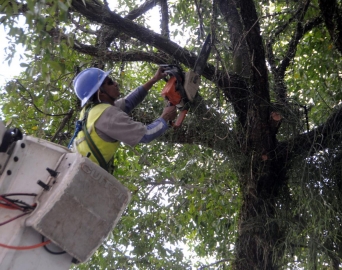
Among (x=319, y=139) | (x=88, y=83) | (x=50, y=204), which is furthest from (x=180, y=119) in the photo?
(x=50, y=204)

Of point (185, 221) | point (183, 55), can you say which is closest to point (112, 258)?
point (185, 221)

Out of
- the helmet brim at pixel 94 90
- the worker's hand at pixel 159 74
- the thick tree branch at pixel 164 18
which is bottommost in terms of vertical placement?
the helmet brim at pixel 94 90

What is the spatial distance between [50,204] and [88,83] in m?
1.07

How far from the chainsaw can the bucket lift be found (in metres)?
0.94

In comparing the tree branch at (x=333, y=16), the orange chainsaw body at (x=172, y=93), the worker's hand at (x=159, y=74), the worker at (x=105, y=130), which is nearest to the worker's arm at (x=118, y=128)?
the worker at (x=105, y=130)

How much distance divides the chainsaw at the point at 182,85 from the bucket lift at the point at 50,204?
0.94 metres

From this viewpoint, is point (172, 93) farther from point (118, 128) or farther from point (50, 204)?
point (50, 204)

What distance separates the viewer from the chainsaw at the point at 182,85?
3090 millimetres

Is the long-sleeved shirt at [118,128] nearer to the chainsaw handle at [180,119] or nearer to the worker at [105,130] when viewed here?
the worker at [105,130]

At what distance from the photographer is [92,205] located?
88.3 inches

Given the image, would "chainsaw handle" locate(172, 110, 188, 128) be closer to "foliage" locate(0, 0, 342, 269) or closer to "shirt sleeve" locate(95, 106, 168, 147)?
"foliage" locate(0, 0, 342, 269)

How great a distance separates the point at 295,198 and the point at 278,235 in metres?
0.31

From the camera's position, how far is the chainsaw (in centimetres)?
309

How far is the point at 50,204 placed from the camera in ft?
6.98
